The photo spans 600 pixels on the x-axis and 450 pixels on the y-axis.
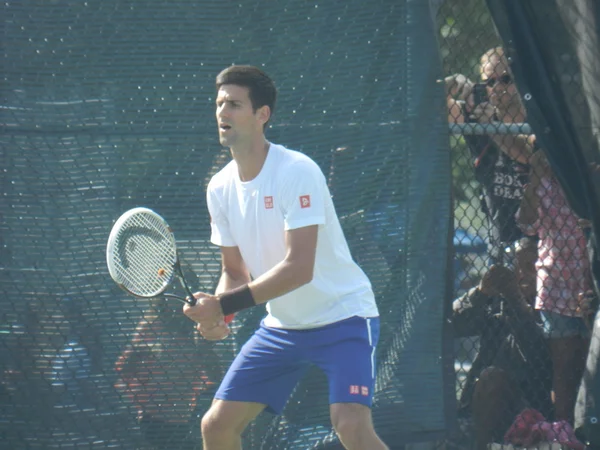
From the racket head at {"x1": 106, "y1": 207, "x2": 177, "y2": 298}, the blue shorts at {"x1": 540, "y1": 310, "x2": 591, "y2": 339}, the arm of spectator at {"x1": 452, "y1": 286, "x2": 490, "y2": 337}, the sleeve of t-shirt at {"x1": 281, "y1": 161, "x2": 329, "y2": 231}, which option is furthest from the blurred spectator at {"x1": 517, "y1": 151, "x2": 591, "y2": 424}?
the racket head at {"x1": 106, "y1": 207, "x2": 177, "y2": 298}

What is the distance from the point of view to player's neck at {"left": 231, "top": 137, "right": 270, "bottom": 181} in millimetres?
3564

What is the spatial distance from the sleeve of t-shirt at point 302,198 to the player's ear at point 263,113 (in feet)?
0.83

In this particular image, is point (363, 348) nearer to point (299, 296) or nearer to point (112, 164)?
point (299, 296)

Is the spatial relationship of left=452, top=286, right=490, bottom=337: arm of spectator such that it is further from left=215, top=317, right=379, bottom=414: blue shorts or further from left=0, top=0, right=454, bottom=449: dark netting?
left=215, top=317, right=379, bottom=414: blue shorts

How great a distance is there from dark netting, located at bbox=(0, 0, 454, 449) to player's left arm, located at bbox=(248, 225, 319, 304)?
1.06 meters

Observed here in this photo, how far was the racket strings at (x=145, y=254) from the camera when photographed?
11.7ft

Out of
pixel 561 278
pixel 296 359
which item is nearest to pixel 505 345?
pixel 561 278

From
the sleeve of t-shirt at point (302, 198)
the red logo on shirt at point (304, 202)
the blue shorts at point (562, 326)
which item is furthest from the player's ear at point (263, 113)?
the blue shorts at point (562, 326)

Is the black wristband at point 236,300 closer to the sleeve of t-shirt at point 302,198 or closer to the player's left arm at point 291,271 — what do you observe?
the player's left arm at point 291,271

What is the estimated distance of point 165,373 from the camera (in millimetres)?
4496

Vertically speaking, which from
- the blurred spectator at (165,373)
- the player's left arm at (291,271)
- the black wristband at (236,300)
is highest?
the player's left arm at (291,271)

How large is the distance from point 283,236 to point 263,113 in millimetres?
462

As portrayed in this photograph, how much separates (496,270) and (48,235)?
204cm

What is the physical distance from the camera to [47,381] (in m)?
4.48
